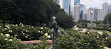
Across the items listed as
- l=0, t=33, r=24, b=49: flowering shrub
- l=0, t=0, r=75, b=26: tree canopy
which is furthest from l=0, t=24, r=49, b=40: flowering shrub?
l=0, t=0, r=75, b=26: tree canopy

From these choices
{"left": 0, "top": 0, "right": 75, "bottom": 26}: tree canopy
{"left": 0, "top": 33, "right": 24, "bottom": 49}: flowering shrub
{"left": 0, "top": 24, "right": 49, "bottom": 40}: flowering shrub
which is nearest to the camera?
{"left": 0, "top": 33, "right": 24, "bottom": 49}: flowering shrub

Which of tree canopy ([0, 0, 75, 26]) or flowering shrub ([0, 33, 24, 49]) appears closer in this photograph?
flowering shrub ([0, 33, 24, 49])

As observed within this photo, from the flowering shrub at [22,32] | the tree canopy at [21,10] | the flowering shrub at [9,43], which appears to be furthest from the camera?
the tree canopy at [21,10]

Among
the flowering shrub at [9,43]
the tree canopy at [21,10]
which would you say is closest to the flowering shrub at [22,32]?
the flowering shrub at [9,43]

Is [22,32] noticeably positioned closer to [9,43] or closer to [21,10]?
[9,43]

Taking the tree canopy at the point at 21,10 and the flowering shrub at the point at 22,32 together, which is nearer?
the flowering shrub at the point at 22,32

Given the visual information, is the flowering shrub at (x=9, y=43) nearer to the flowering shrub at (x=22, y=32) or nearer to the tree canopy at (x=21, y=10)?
the flowering shrub at (x=22, y=32)

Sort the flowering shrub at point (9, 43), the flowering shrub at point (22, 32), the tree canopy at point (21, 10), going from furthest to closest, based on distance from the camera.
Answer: the tree canopy at point (21, 10), the flowering shrub at point (22, 32), the flowering shrub at point (9, 43)

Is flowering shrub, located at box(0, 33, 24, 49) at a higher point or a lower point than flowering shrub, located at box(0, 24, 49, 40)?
higher

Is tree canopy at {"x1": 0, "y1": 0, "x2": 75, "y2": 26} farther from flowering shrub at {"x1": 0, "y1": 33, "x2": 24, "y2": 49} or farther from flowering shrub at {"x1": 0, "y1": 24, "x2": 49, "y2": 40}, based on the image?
flowering shrub at {"x1": 0, "y1": 33, "x2": 24, "y2": 49}

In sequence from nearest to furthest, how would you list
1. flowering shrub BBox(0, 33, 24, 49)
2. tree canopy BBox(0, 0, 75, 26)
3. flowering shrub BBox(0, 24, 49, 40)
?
flowering shrub BBox(0, 33, 24, 49)
flowering shrub BBox(0, 24, 49, 40)
tree canopy BBox(0, 0, 75, 26)

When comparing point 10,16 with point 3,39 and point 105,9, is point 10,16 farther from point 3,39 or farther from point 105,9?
point 105,9

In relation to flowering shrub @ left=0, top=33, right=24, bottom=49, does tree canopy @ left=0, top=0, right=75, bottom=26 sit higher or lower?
lower

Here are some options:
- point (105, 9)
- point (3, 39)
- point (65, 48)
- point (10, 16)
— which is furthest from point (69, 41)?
point (105, 9)
